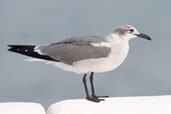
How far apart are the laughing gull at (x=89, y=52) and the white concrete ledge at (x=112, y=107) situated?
0.23 m

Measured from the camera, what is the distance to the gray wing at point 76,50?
328 cm

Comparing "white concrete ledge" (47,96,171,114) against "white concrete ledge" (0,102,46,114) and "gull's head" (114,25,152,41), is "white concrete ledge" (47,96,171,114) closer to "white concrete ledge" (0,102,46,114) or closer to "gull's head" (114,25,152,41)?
"white concrete ledge" (0,102,46,114)

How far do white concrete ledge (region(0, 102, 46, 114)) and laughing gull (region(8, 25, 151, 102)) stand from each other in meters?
0.32

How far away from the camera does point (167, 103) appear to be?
3453mm

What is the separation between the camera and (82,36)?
11.1 ft

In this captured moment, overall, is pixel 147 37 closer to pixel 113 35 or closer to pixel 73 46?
pixel 113 35

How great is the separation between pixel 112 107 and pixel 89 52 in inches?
15.7

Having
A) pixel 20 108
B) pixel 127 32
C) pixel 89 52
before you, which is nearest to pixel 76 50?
pixel 89 52

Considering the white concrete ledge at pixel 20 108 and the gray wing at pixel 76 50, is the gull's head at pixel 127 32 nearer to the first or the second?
the gray wing at pixel 76 50

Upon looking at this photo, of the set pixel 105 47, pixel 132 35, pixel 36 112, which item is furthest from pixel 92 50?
pixel 36 112

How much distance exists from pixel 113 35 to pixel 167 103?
0.61 m

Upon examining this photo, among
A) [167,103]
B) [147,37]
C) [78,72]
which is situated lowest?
[167,103]

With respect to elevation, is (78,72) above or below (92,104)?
above

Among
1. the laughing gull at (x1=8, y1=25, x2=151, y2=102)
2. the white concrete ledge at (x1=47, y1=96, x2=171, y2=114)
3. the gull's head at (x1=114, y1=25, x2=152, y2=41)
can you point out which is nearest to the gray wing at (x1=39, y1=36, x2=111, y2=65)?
the laughing gull at (x1=8, y1=25, x2=151, y2=102)
